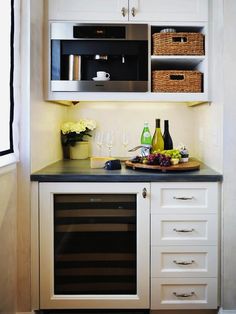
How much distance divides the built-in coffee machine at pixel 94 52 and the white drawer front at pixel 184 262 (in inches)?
43.0

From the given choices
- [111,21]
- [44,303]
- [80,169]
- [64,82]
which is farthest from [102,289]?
[111,21]

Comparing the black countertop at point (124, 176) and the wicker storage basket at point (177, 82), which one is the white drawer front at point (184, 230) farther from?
the wicker storage basket at point (177, 82)

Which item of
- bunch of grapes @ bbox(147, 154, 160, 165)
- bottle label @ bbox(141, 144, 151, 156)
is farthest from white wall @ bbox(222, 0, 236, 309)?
bottle label @ bbox(141, 144, 151, 156)

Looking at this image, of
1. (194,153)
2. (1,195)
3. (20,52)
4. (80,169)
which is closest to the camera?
(1,195)

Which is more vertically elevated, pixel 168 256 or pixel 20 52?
pixel 20 52

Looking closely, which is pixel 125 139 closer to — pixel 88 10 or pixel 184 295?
pixel 88 10

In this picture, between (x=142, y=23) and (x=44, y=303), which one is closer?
(x=44, y=303)

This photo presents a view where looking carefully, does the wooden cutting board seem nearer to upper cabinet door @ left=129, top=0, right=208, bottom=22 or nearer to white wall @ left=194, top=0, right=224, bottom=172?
white wall @ left=194, top=0, right=224, bottom=172

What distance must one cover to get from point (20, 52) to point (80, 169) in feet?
2.69

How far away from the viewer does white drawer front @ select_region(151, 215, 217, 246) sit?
2.23m

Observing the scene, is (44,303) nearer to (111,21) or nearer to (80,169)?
(80,169)

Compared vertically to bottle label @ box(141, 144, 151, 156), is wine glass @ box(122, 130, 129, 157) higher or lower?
higher

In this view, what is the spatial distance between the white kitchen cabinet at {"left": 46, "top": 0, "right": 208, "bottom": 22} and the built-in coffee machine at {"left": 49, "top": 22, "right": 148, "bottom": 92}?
2.4 inches

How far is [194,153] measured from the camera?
311cm
